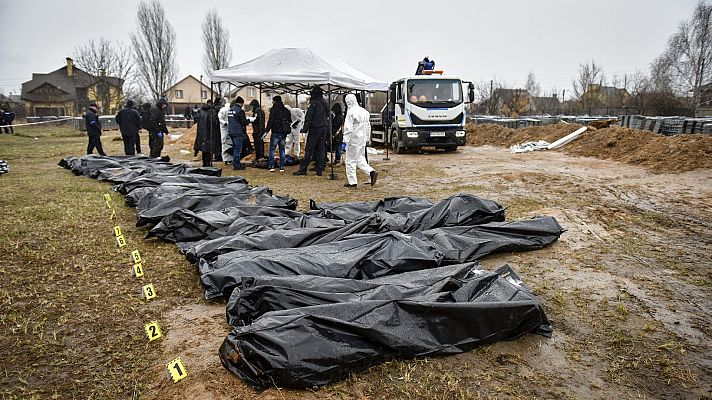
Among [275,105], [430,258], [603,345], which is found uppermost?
[275,105]

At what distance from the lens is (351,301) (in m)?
2.80

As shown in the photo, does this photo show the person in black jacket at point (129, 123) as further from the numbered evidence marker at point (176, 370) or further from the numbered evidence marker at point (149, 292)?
the numbered evidence marker at point (176, 370)

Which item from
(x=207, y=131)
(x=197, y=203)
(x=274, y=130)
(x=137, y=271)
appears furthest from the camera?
(x=207, y=131)

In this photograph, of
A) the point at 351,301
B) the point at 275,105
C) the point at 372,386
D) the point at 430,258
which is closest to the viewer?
the point at 372,386

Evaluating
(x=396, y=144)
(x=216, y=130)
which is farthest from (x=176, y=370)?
(x=396, y=144)

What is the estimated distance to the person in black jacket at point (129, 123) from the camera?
1206cm

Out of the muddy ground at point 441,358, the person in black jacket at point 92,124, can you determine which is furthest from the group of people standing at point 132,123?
the muddy ground at point 441,358

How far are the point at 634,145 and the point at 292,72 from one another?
35.2 feet

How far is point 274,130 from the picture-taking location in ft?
35.4

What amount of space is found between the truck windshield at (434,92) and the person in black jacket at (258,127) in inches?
214

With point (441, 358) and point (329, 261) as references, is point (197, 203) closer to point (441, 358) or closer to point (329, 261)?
point (329, 261)

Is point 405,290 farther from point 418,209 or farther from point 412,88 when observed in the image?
point 412,88

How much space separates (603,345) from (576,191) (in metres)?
6.22

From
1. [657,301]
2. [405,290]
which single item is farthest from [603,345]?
[405,290]
